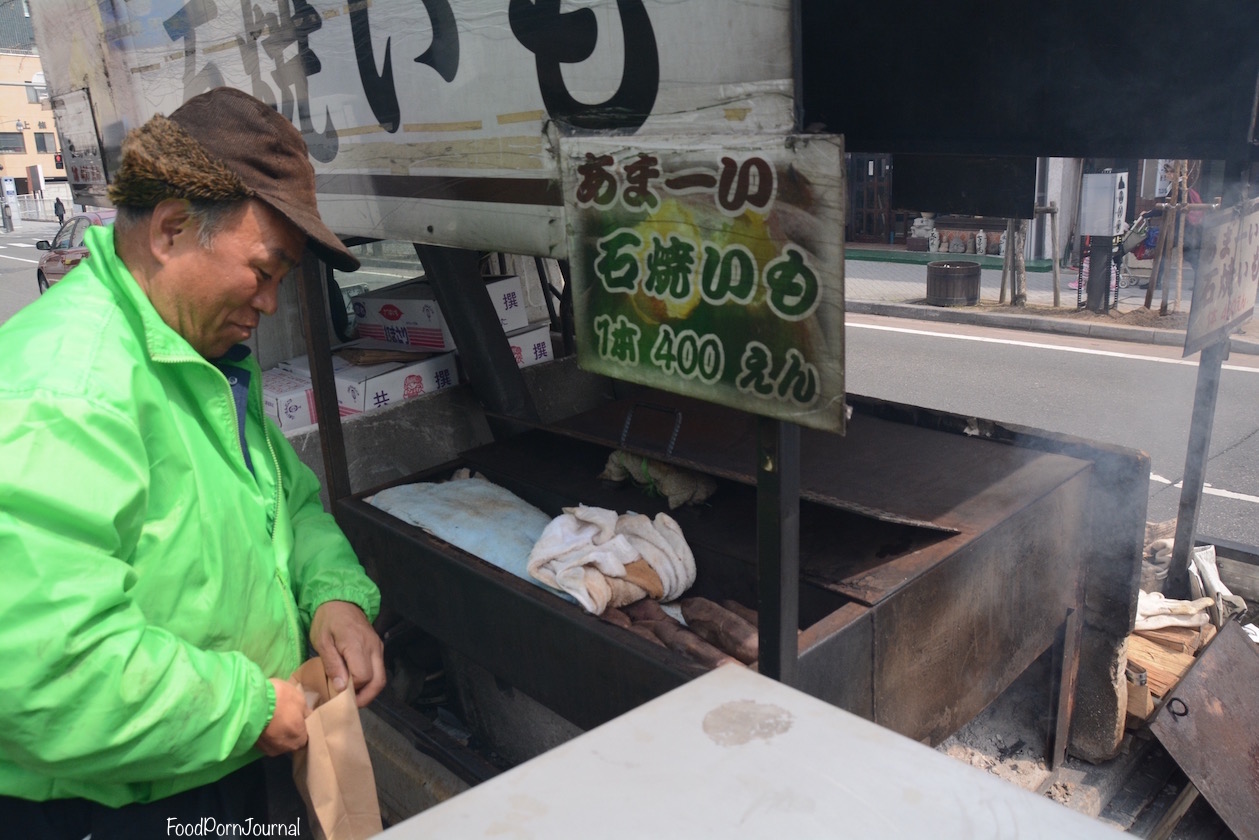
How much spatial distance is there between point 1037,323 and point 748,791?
10.6 m

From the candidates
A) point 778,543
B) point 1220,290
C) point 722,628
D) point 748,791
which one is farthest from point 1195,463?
point 748,791

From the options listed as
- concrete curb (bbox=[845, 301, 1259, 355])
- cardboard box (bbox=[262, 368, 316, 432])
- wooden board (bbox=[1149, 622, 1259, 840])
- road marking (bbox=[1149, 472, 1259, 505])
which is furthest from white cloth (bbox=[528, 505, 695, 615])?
concrete curb (bbox=[845, 301, 1259, 355])

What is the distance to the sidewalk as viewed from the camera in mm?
9734

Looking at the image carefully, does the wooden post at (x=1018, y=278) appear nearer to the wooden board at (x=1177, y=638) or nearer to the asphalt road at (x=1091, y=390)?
the asphalt road at (x=1091, y=390)

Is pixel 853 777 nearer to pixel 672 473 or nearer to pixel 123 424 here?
pixel 123 424

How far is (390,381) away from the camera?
13.7ft

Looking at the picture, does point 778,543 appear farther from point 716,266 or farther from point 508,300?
point 508,300

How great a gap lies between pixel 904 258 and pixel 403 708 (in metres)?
13.7

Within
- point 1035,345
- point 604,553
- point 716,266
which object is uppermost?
point 716,266

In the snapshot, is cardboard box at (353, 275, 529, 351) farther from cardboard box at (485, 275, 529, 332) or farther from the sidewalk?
the sidewalk

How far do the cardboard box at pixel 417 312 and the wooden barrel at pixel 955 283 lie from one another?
8.00 meters

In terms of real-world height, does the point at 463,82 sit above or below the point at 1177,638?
above

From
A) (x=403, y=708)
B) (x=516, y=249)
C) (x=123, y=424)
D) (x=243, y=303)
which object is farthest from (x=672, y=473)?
(x=123, y=424)

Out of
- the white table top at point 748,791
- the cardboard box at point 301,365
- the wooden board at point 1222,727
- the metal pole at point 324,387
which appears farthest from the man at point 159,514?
the cardboard box at point 301,365
